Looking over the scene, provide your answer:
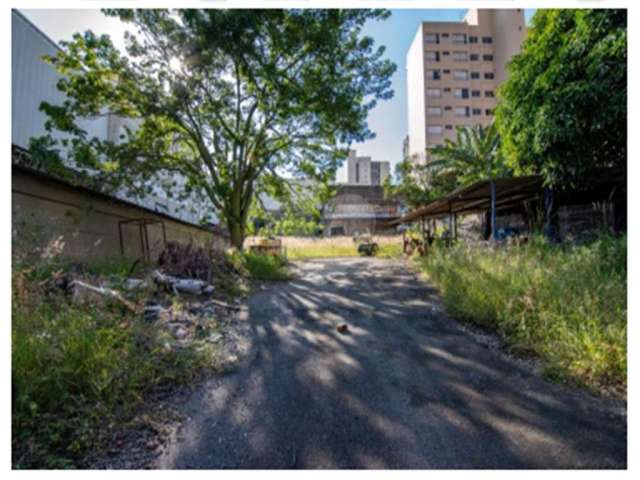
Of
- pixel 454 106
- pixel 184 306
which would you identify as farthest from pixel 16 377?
pixel 454 106

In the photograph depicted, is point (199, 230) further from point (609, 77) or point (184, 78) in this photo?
point (609, 77)

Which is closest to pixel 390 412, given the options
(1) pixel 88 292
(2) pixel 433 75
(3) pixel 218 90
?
(1) pixel 88 292

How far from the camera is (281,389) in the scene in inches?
88.4

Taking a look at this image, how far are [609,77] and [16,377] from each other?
801cm

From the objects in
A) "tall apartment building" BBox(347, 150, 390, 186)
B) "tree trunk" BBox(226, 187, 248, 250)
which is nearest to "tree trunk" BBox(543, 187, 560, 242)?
"tree trunk" BBox(226, 187, 248, 250)

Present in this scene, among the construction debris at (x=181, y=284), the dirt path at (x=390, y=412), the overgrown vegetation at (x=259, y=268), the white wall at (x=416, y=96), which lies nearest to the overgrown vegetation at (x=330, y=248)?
the overgrown vegetation at (x=259, y=268)

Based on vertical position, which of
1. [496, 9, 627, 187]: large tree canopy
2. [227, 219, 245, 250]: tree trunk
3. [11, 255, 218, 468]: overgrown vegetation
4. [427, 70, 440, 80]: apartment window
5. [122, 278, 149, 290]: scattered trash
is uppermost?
[427, 70, 440, 80]: apartment window

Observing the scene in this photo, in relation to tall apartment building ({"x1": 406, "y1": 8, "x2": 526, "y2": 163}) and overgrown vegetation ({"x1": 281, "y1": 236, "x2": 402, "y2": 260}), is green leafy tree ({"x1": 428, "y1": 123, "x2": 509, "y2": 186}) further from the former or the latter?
tall apartment building ({"x1": 406, "y1": 8, "x2": 526, "y2": 163})

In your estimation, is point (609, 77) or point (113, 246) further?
point (113, 246)

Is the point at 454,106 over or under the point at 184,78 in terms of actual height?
over

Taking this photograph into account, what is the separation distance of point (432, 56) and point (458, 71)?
312 cm

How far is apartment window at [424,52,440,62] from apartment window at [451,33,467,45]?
7.57 feet

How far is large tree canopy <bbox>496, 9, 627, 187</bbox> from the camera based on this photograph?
4500 millimetres

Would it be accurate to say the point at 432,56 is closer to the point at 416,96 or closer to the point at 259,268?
the point at 416,96
